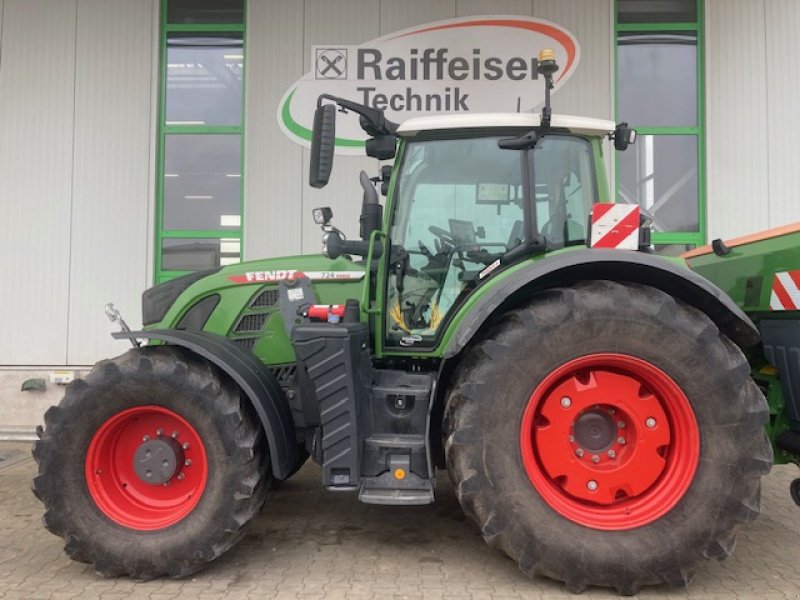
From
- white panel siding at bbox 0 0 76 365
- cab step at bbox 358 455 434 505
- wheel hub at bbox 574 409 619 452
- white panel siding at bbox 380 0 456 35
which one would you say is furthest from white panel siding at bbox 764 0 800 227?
white panel siding at bbox 0 0 76 365

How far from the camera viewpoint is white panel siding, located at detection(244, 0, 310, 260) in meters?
5.97

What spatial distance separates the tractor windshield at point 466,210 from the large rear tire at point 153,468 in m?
0.96

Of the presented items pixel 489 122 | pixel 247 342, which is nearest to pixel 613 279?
pixel 489 122

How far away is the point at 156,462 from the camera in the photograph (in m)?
2.72

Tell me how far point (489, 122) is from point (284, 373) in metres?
1.78

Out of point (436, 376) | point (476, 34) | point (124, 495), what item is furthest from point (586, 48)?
point (124, 495)

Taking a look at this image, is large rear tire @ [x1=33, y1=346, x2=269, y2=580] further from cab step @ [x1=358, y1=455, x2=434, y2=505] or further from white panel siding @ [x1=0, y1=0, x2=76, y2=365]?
white panel siding @ [x1=0, y1=0, x2=76, y2=365]

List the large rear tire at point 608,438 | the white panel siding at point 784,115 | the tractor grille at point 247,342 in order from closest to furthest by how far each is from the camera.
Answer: the large rear tire at point 608,438
the tractor grille at point 247,342
the white panel siding at point 784,115

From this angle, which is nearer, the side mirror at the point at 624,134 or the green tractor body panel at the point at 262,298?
the side mirror at the point at 624,134

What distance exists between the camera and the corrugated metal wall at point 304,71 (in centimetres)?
597

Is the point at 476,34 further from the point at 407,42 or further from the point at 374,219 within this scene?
the point at 374,219

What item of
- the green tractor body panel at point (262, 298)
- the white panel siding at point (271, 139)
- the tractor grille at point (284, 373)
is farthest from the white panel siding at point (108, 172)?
the tractor grille at point (284, 373)

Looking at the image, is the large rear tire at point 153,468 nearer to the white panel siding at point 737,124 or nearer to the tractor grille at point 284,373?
the tractor grille at point 284,373

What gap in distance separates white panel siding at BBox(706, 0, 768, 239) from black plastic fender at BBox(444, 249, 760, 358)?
12.3 feet
